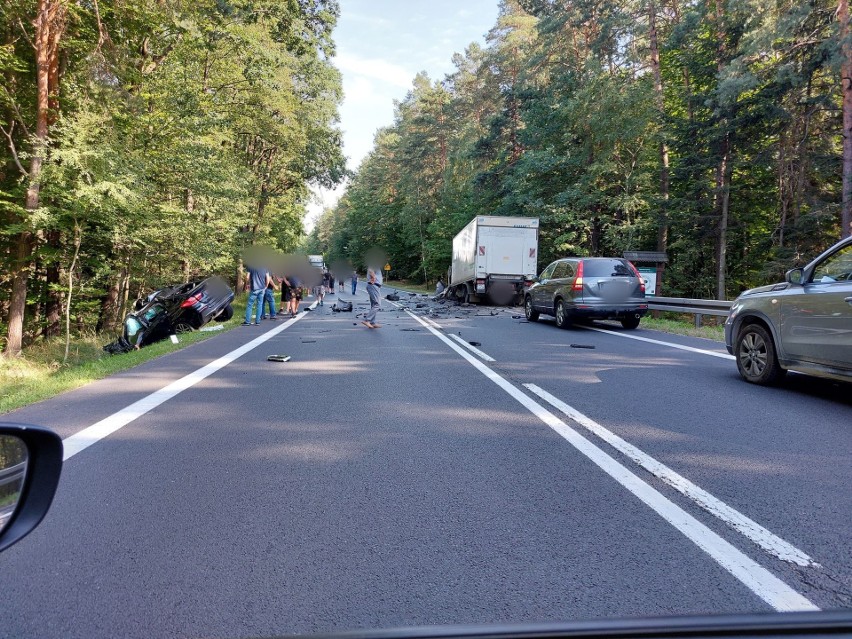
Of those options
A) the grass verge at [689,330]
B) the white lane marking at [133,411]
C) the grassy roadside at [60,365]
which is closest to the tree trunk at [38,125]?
the grassy roadside at [60,365]

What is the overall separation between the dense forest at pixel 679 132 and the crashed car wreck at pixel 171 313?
55.5ft

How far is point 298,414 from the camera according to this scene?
5.77m

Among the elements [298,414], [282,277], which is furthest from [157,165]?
[298,414]

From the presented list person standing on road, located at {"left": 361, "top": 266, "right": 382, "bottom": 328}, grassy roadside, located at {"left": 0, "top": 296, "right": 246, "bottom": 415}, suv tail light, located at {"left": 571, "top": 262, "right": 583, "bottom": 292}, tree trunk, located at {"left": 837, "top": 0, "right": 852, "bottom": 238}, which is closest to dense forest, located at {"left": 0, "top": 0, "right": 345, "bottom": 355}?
grassy roadside, located at {"left": 0, "top": 296, "right": 246, "bottom": 415}

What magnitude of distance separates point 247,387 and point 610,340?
7979mm

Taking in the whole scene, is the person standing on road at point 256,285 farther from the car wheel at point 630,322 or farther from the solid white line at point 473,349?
the car wheel at point 630,322

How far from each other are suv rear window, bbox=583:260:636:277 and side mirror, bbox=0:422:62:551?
1312 cm

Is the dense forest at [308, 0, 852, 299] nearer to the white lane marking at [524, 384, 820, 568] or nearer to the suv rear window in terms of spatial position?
the suv rear window

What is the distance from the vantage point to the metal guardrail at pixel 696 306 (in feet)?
44.3

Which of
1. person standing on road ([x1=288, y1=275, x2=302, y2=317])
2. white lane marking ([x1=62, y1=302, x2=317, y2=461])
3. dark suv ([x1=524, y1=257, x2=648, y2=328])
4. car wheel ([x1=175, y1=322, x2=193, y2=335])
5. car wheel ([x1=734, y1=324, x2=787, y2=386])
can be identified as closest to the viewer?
white lane marking ([x1=62, y1=302, x2=317, y2=461])

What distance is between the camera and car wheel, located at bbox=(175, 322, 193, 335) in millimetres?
14945

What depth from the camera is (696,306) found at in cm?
1448

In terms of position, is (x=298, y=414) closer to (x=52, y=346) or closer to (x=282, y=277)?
(x=52, y=346)

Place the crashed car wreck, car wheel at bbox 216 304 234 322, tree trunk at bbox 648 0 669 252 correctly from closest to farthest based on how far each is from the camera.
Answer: the crashed car wreck, car wheel at bbox 216 304 234 322, tree trunk at bbox 648 0 669 252
